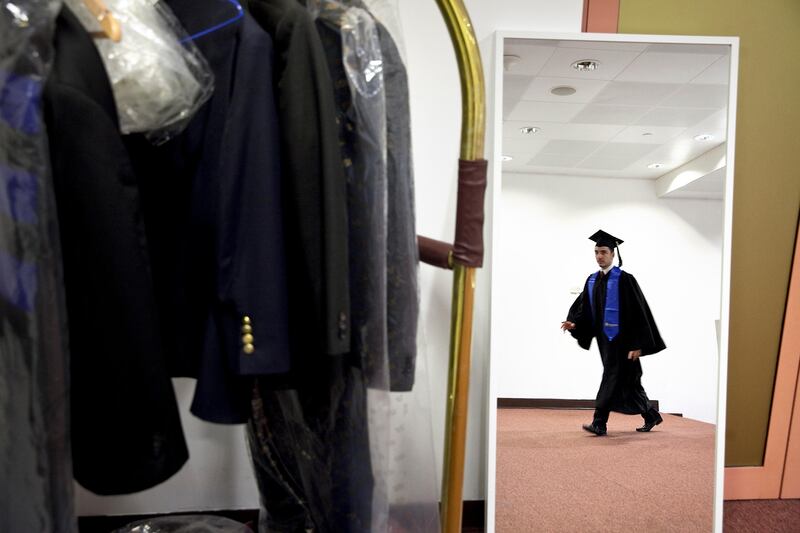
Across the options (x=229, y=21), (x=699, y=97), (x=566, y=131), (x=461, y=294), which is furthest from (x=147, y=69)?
(x=699, y=97)

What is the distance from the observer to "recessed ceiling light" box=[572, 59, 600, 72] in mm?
1819

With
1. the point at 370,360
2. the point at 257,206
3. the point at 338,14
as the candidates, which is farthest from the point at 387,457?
the point at 338,14

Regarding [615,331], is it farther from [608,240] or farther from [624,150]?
[624,150]

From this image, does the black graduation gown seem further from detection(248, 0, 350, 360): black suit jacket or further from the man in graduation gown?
detection(248, 0, 350, 360): black suit jacket

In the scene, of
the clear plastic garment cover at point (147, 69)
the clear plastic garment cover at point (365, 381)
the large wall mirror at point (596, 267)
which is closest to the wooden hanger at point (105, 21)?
the clear plastic garment cover at point (147, 69)

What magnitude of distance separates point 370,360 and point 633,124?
4.67 ft

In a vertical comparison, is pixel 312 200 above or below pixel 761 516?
above

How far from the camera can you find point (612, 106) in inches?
73.0

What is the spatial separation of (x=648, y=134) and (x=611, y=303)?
1.96ft

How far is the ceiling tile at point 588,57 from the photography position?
181 centimetres

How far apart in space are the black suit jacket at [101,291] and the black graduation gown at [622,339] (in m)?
1.48

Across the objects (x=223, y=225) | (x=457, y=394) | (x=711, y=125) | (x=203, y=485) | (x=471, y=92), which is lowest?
(x=203, y=485)

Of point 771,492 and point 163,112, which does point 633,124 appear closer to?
point 771,492

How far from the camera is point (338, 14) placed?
94 cm
